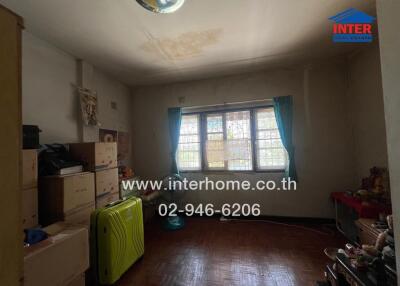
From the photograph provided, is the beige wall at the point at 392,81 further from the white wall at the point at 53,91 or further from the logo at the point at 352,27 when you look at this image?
the white wall at the point at 53,91

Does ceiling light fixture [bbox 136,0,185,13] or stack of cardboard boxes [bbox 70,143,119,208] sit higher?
ceiling light fixture [bbox 136,0,185,13]

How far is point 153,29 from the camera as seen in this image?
7.00 feet

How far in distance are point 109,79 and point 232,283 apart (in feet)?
11.9

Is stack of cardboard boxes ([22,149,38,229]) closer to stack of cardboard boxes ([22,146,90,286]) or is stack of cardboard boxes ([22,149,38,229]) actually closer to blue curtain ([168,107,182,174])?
stack of cardboard boxes ([22,146,90,286])

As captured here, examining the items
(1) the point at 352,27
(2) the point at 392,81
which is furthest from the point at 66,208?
(1) the point at 352,27

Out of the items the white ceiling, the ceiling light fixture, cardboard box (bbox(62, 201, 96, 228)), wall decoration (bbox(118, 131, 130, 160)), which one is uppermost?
the white ceiling

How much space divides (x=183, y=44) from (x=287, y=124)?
217 cm

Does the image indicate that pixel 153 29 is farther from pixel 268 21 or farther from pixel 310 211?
pixel 310 211

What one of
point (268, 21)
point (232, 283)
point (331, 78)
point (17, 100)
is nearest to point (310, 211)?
point (232, 283)

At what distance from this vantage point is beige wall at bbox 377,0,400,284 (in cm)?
67

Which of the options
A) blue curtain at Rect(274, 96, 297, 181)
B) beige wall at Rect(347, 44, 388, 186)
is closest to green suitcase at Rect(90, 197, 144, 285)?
blue curtain at Rect(274, 96, 297, 181)

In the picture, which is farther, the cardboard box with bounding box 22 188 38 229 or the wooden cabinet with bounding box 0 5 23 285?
the cardboard box with bounding box 22 188 38 229

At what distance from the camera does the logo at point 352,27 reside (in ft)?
6.68

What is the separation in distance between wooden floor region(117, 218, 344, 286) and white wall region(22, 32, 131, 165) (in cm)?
195
